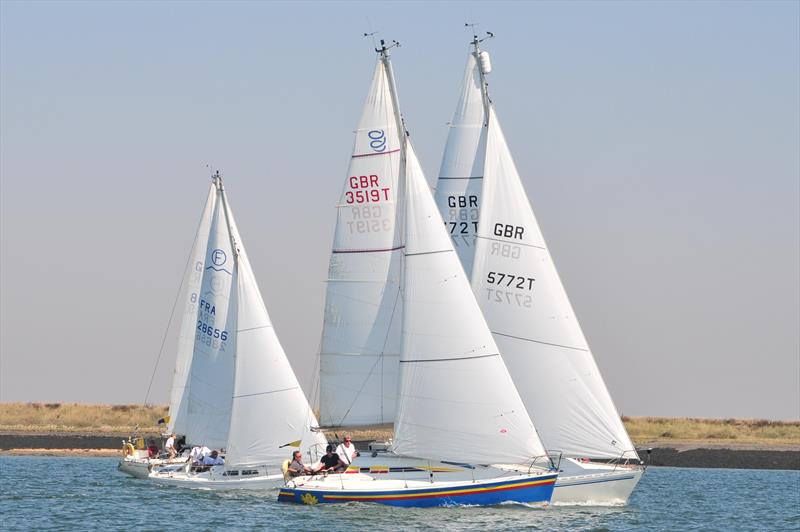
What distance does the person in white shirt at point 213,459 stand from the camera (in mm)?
55656

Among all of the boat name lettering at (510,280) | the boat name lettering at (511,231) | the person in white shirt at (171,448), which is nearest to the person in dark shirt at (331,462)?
the boat name lettering at (510,280)

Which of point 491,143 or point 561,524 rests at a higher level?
point 491,143

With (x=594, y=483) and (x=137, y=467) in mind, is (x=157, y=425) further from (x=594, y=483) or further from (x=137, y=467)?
(x=594, y=483)

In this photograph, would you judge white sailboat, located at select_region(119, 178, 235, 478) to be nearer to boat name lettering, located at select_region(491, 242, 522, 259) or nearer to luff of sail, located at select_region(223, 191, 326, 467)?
luff of sail, located at select_region(223, 191, 326, 467)

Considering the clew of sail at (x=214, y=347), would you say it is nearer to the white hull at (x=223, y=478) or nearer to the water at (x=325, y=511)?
the white hull at (x=223, y=478)

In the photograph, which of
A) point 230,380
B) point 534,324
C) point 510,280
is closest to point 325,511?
point 534,324

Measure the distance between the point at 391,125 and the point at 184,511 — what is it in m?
13.6

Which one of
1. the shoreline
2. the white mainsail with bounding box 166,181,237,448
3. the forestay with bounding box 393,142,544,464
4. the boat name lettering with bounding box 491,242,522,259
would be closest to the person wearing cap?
the forestay with bounding box 393,142,544,464

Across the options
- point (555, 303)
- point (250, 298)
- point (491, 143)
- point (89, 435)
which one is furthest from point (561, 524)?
point (89, 435)

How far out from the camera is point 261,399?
52.5 metres

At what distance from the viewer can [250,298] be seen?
54.5 meters

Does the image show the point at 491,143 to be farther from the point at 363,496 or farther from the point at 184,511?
the point at 184,511

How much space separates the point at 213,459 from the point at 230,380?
4.29m

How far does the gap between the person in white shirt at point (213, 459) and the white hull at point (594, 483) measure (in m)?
14.2
